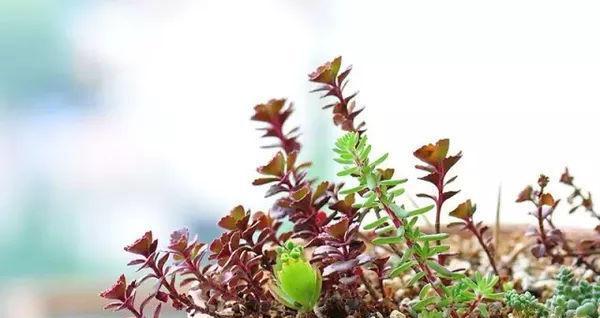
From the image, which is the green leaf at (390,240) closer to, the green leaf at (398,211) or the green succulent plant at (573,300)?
the green leaf at (398,211)

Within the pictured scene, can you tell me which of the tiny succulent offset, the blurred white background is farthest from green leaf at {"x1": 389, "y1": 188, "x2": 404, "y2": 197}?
the blurred white background

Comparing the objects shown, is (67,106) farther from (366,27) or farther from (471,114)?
(471,114)

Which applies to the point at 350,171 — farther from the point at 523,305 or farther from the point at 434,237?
the point at 523,305

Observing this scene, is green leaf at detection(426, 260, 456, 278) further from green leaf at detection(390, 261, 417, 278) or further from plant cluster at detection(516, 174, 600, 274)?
plant cluster at detection(516, 174, 600, 274)

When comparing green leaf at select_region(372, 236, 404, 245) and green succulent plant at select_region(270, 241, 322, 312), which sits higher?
green leaf at select_region(372, 236, 404, 245)

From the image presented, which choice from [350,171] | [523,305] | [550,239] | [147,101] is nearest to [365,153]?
[350,171]

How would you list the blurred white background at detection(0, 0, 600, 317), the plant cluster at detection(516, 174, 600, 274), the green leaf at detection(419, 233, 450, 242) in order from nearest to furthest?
1. the green leaf at detection(419, 233, 450, 242)
2. the plant cluster at detection(516, 174, 600, 274)
3. the blurred white background at detection(0, 0, 600, 317)

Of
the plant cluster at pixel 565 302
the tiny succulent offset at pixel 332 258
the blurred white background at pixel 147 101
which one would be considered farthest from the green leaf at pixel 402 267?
the blurred white background at pixel 147 101
